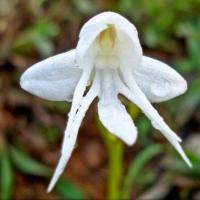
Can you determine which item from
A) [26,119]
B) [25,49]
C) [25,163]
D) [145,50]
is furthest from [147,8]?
[25,163]

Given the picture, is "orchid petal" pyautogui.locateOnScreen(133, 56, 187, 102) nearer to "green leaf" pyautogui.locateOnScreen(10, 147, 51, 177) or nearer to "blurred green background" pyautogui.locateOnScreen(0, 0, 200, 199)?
"blurred green background" pyautogui.locateOnScreen(0, 0, 200, 199)

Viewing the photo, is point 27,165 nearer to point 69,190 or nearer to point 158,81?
point 69,190

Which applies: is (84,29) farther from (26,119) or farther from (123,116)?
(26,119)

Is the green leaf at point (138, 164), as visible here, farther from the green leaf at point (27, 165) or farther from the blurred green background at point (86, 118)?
the green leaf at point (27, 165)

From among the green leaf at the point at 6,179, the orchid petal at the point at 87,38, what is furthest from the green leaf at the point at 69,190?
the orchid petal at the point at 87,38

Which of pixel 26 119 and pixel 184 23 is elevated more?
pixel 184 23

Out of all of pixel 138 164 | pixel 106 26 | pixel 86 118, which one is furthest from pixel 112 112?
pixel 86 118

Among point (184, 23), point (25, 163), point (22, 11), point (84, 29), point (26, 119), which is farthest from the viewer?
point (22, 11)
